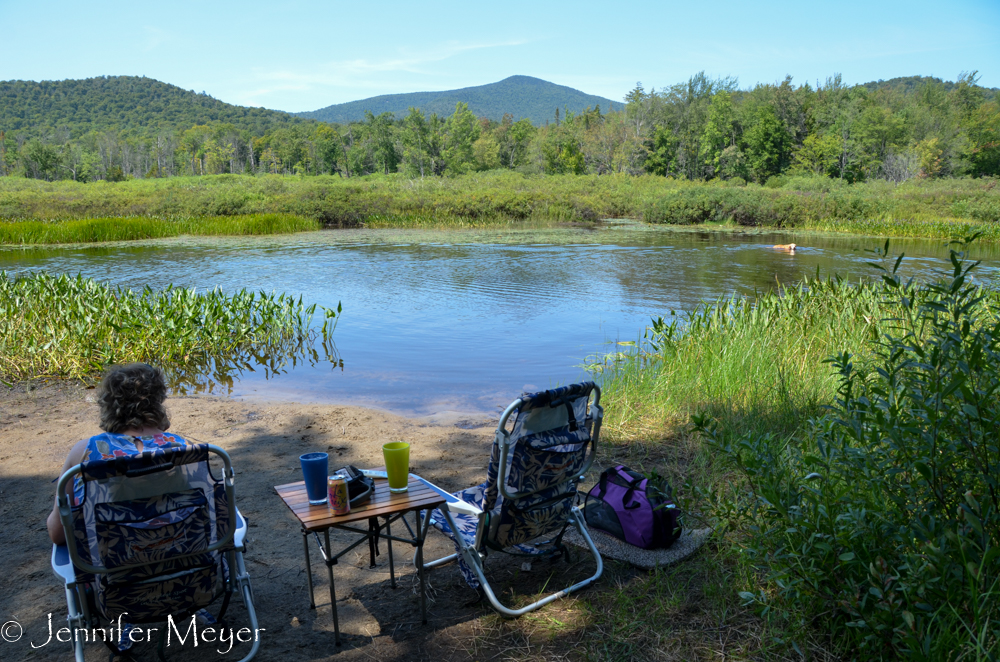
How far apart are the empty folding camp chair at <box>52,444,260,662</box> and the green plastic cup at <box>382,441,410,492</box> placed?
0.66m

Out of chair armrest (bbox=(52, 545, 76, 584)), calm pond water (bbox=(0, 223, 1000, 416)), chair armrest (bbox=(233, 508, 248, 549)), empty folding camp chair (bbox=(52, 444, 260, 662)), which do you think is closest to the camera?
empty folding camp chair (bbox=(52, 444, 260, 662))

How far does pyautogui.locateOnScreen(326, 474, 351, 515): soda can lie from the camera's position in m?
2.55

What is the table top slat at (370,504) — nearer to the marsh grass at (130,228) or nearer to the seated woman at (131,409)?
the seated woman at (131,409)

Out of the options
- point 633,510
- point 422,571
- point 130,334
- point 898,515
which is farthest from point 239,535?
point 130,334

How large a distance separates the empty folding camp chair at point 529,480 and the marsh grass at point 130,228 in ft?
85.2

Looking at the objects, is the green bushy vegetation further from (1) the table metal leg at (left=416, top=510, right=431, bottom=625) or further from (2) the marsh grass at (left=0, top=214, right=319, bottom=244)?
(2) the marsh grass at (left=0, top=214, right=319, bottom=244)

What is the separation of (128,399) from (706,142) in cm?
6842

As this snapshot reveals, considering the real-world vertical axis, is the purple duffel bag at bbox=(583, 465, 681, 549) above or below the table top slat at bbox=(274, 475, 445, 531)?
below

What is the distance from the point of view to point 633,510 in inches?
129

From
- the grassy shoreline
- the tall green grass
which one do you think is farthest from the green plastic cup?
the grassy shoreline

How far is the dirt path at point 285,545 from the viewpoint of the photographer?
2643 millimetres

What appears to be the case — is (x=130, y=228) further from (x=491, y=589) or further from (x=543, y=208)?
(x=491, y=589)

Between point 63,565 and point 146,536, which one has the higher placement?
point 146,536

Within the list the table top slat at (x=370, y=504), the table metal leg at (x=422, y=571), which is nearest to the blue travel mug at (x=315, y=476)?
the table top slat at (x=370, y=504)
